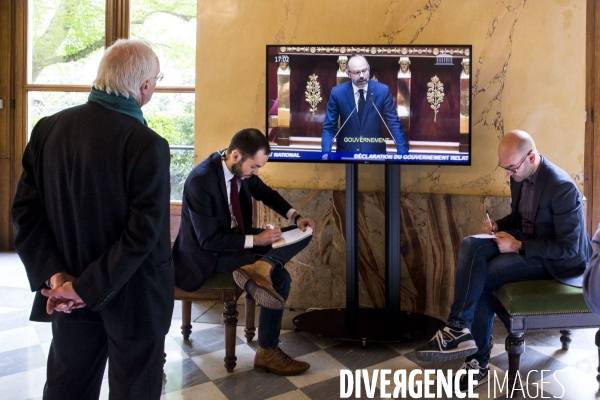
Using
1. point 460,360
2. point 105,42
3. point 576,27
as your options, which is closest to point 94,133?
point 460,360

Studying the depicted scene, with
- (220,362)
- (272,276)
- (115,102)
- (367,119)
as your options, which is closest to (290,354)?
(220,362)

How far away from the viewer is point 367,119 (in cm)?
373

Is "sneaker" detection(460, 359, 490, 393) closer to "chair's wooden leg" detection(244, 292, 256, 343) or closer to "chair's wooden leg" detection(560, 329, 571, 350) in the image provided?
"chair's wooden leg" detection(560, 329, 571, 350)

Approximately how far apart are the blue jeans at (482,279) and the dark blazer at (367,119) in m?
0.85

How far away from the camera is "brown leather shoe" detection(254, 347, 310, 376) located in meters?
3.21

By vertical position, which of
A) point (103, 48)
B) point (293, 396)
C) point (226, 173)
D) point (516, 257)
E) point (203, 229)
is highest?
point (103, 48)

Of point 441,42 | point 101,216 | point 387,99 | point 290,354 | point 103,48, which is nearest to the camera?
point 101,216

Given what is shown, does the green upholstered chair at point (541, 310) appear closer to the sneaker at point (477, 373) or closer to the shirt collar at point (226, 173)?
the sneaker at point (477, 373)

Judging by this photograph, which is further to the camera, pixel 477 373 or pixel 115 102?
pixel 477 373

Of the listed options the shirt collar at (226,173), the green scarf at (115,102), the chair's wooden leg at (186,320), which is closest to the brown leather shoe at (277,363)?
the chair's wooden leg at (186,320)

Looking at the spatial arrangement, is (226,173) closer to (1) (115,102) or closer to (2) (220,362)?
(2) (220,362)

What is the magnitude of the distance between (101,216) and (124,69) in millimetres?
453

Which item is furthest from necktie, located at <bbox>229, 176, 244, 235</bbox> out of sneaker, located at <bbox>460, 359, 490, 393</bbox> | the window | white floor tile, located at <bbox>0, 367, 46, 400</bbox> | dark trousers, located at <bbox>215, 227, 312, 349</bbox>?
the window

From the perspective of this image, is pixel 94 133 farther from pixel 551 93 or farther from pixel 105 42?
pixel 105 42
